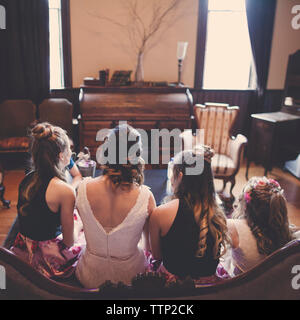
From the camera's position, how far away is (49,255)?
5.20 ft

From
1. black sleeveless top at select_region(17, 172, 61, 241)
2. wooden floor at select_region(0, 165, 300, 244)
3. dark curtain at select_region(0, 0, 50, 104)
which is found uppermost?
dark curtain at select_region(0, 0, 50, 104)

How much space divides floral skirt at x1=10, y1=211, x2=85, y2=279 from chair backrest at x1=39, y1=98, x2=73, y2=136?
263cm

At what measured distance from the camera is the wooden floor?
2.93 metres

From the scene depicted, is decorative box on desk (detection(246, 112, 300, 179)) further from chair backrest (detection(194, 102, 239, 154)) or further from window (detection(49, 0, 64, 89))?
window (detection(49, 0, 64, 89))

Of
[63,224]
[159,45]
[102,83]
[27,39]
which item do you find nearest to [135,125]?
[102,83]

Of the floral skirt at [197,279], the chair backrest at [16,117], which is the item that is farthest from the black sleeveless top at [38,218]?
the chair backrest at [16,117]

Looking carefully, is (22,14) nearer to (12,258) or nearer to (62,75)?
(62,75)

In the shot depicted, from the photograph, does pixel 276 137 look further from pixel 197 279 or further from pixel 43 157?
pixel 43 157

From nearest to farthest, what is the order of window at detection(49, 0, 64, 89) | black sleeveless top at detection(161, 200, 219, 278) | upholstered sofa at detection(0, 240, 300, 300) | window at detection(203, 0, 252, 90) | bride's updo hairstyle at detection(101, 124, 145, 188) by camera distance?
upholstered sofa at detection(0, 240, 300, 300), black sleeveless top at detection(161, 200, 219, 278), bride's updo hairstyle at detection(101, 124, 145, 188), window at detection(49, 0, 64, 89), window at detection(203, 0, 252, 90)

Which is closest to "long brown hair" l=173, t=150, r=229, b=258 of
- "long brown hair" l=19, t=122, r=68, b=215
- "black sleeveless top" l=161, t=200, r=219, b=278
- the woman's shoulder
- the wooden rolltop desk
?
"black sleeveless top" l=161, t=200, r=219, b=278

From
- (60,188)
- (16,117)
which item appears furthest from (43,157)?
(16,117)

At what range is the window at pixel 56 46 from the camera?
13.8 ft

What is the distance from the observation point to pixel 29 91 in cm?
418

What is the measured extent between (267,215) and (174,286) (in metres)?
0.69
